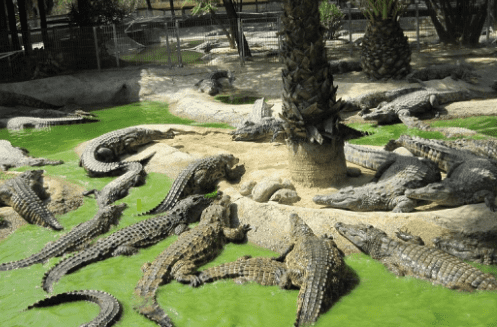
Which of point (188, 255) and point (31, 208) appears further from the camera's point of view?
point (31, 208)

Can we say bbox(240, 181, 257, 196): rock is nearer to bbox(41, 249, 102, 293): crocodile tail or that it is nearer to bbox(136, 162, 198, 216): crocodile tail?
bbox(136, 162, 198, 216): crocodile tail

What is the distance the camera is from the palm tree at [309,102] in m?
6.62

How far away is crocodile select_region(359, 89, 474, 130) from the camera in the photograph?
416 inches

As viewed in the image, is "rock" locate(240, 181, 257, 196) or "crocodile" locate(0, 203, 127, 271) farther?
"rock" locate(240, 181, 257, 196)

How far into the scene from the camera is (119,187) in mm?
8359

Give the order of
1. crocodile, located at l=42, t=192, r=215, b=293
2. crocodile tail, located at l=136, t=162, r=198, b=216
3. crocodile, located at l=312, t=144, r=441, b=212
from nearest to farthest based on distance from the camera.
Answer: crocodile, located at l=42, t=192, r=215, b=293 → crocodile, located at l=312, t=144, r=441, b=212 → crocodile tail, located at l=136, t=162, r=198, b=216

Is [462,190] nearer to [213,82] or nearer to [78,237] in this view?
[78,237]

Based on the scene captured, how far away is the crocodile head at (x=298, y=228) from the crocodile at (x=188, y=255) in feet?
2.35

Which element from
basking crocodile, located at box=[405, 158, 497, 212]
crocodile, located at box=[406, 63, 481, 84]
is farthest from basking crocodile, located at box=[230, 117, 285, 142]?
crocodile, located at box=[406, 63, 481, 84]

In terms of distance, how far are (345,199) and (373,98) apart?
5.57 metres

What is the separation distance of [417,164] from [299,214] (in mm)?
1711

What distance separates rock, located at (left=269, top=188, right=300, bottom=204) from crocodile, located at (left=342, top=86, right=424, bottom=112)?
5076mm

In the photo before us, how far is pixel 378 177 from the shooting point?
23.7 feet

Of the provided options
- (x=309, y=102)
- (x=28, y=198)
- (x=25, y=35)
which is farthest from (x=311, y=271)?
(x=25, y=35)
